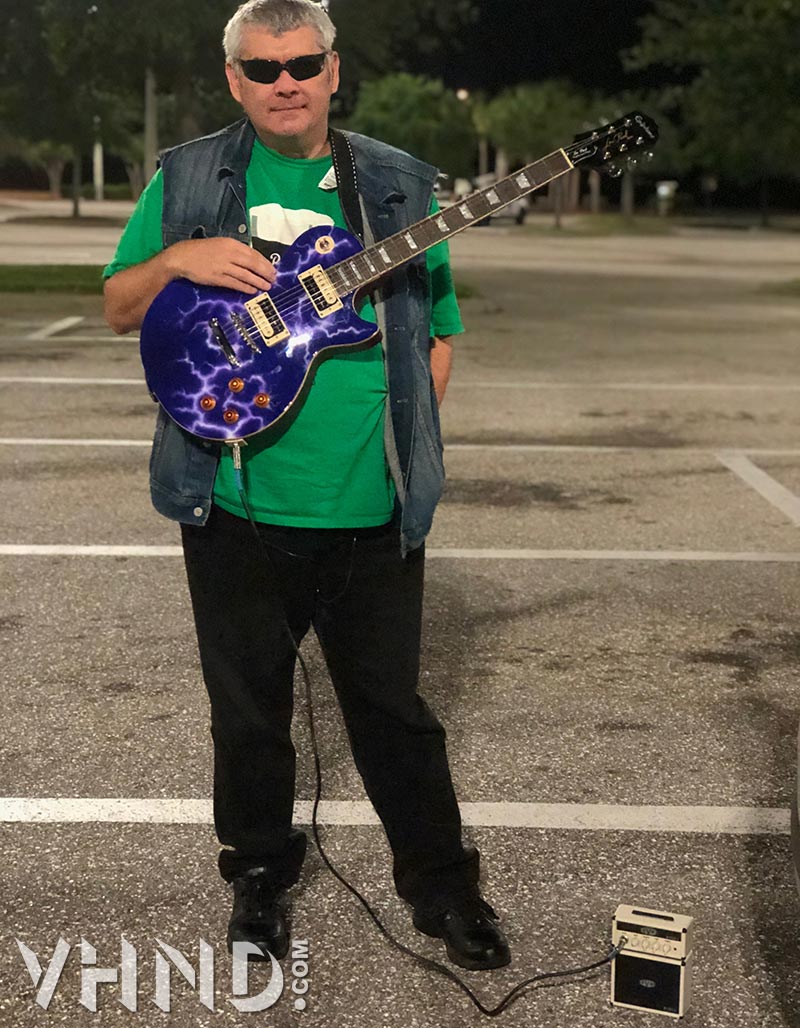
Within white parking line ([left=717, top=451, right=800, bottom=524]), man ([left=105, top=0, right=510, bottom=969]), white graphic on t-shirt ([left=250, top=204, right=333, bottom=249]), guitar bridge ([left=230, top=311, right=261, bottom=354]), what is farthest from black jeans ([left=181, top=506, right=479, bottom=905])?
white parking line ([left=717, top=451, right=800, bottom=524])

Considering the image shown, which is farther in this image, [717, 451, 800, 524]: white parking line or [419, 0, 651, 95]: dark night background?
[419, 0, 651, 95]: dark night background

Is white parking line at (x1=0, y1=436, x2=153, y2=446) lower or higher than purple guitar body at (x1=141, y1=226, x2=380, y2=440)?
lower

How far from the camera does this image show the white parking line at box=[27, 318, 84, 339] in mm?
15913

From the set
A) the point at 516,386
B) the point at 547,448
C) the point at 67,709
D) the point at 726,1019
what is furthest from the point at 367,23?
the point at 726,1019

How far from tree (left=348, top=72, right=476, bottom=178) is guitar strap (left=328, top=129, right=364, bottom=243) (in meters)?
78.5

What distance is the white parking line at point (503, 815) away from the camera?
425 cm

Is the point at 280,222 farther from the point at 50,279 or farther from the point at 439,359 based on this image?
the point at 50,279

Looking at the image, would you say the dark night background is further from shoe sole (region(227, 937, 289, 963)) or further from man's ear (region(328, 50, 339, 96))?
shoe sole (region(227, 937, 289, 963))

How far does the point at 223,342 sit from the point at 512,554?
4114 mm

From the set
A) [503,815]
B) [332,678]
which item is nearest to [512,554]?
[503,815]

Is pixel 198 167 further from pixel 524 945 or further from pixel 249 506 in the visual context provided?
pixel 524 945

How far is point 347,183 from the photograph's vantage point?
329 cm

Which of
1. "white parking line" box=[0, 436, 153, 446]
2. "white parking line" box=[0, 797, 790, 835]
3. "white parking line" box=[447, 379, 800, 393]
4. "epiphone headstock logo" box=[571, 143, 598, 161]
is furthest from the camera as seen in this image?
"white parking line" box=[447, 379, 800, 393]

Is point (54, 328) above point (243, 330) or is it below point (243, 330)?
below
